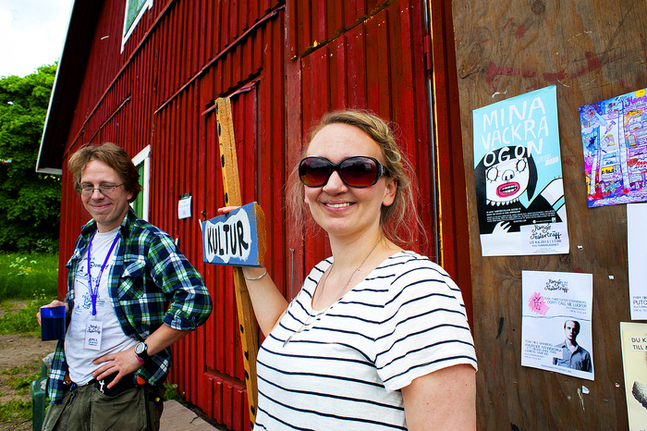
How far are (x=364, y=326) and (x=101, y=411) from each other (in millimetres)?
1652

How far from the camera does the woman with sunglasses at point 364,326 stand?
81 cm

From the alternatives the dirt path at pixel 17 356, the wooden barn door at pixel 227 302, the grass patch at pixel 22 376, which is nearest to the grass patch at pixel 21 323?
the dirt path at pixel 17 356

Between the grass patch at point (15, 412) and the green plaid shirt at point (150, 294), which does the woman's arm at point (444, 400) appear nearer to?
the green plaid shirt at point (150, 294)

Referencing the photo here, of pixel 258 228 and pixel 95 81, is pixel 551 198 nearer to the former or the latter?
pixel 258 228

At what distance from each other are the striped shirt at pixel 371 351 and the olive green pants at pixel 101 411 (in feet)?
3.75

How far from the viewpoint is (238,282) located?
158 centimetres

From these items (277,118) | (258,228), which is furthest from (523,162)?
(277,118)

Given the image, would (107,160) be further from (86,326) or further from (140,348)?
(140,348)

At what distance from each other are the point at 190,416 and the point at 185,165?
292cm

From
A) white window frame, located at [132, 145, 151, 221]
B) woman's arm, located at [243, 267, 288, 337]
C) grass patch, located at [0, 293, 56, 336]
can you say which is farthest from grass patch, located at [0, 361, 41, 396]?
woman's arm, located at [243, 267, 288, 337]

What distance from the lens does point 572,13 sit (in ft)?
4.66

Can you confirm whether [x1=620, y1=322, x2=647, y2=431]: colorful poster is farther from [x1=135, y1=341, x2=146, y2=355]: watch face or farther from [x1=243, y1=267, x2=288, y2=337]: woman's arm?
[x1=135, y1=341, x2=146, y2=355]: watch face

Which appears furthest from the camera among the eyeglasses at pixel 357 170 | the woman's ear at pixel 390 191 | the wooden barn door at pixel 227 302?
the wooden barn door at pixel 227 302

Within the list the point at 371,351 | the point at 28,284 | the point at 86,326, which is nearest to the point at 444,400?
the point at 371,351
